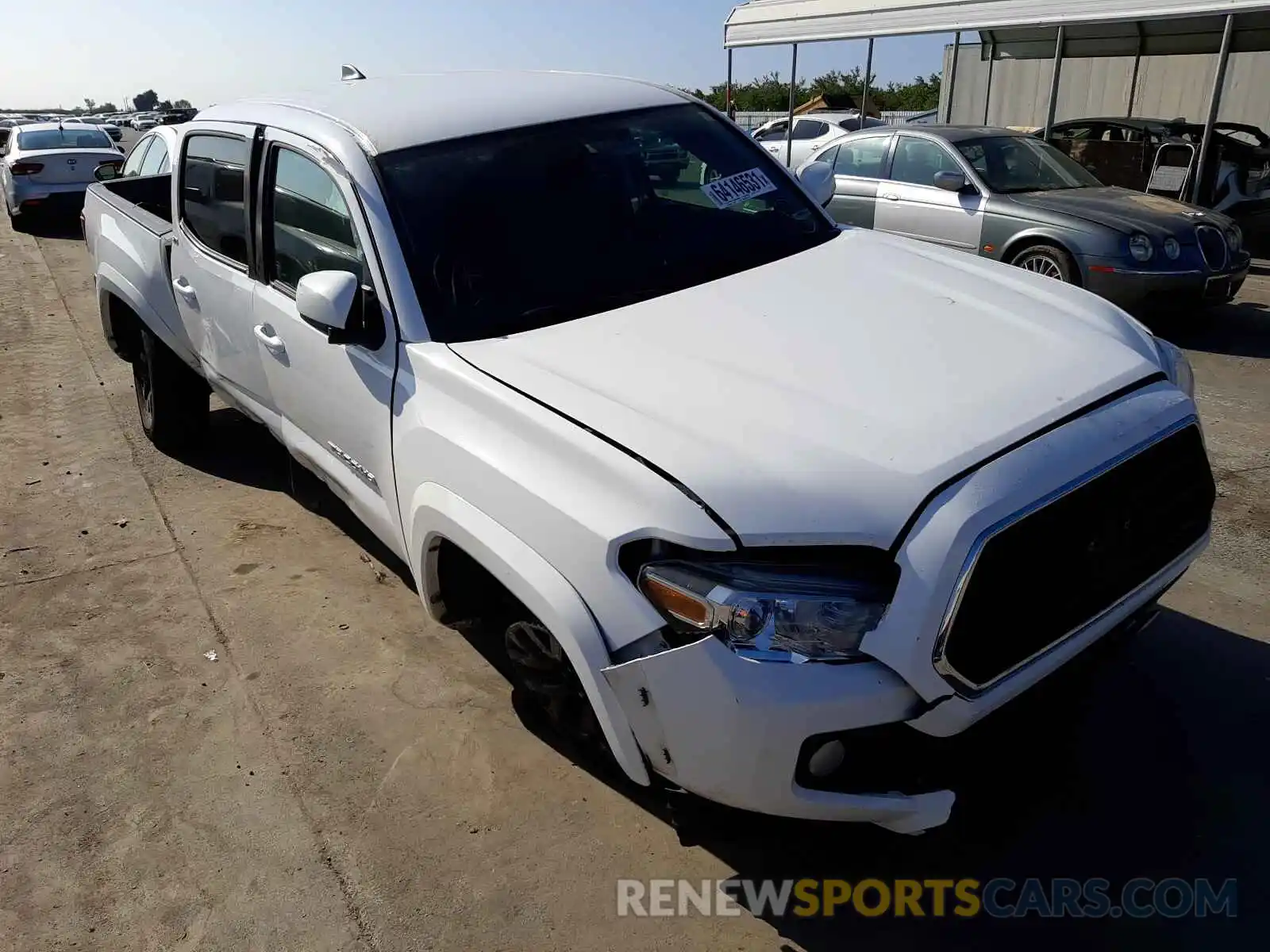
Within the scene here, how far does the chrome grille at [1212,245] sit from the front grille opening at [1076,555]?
5535 mm

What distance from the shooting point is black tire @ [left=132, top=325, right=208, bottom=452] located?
5.21m

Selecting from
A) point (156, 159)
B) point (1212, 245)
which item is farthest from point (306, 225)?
point (1212, 245)

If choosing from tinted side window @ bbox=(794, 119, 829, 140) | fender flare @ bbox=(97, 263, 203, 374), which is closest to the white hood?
fender flare @ bbox=(97, 263, 203, 374)

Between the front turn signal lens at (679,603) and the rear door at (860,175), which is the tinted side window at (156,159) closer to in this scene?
the rear door at (860,175)

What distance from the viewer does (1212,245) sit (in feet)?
24.1

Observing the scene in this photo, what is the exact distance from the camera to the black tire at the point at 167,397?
5.21 m

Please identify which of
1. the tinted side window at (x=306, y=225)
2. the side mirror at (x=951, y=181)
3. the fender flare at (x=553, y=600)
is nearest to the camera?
the fender flare at (x=553, y=600)

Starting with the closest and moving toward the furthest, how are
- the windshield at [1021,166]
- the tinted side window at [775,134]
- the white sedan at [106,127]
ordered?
the windshield at [1021,166] < the tinted side window at [775,134] < the white sedan at [106,127]

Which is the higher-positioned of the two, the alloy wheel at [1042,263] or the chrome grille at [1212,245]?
the chrome grille at [1212,245]

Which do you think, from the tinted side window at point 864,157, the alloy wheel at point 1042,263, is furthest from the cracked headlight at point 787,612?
the tinted side window at point 864,157

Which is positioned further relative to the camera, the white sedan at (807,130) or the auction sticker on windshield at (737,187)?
the white sedan at (807,130)

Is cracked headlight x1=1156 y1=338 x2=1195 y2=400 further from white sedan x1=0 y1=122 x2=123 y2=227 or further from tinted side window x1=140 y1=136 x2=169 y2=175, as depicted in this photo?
white sedan x1=0 y1=122 x2=123 y2=227

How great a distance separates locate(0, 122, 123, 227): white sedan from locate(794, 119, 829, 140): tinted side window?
10.5m

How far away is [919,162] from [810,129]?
8.89 m
